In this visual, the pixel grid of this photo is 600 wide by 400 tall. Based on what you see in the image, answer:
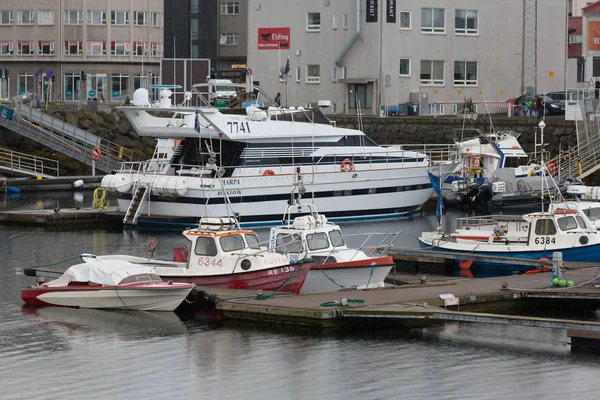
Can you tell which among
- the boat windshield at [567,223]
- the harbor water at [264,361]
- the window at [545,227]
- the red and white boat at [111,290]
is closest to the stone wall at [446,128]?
the boat windshield at [567,223]

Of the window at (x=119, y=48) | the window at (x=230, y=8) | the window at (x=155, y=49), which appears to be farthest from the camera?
the window at (x=230, y=8)

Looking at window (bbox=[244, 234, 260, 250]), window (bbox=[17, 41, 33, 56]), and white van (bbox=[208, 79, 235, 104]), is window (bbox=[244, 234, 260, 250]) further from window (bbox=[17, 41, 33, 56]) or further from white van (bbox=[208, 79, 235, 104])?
window (bbox=[17, 41, 33, 56])

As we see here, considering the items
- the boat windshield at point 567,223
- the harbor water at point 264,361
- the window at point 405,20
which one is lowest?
the harbor water at point 264,361

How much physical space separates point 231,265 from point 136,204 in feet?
51.5

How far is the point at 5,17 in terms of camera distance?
86.8m

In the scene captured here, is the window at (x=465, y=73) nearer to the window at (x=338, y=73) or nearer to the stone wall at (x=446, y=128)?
the window at (x=338, y=73)

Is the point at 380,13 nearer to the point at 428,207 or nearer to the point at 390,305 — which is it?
the point at 428,207

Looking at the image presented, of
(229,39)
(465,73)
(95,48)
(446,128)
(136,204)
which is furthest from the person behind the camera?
(229,39)

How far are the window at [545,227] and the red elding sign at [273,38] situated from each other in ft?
120

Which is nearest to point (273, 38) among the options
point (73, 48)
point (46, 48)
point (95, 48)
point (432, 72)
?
point (432, 72)

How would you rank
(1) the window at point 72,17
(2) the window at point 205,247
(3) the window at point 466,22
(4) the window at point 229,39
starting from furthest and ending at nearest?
(4) the window at point 229,39 → (1) the window at point 72,17 → (3) the window at point 466,22 → (2) the window at point 205,247

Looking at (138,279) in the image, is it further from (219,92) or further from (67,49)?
(67,49)

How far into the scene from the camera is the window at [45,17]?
8644 centimetres

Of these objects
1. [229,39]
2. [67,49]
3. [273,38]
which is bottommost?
[273,38]
